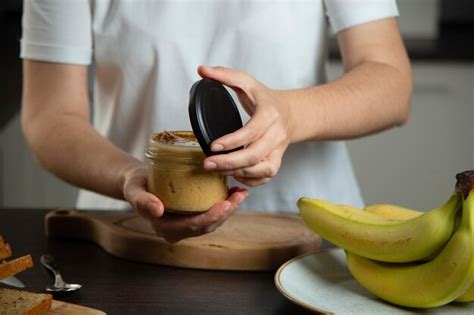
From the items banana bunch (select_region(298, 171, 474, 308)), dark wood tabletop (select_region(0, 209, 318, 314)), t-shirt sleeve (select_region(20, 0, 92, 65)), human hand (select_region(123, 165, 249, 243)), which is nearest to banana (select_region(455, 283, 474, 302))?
banana bunch (select_region(298, 171, 474, 308))

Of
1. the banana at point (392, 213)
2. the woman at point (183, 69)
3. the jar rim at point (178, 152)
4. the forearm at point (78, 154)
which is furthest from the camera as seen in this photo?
the woman at point (183, 69)

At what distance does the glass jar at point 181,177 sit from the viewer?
112 cm

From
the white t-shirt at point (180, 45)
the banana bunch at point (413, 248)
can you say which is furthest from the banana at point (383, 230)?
the white t-shirt at point (180, 45)

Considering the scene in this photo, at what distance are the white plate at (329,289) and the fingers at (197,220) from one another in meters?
0.10

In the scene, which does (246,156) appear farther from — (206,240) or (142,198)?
(206,240)

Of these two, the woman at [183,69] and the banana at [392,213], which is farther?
the woman at [183,69]

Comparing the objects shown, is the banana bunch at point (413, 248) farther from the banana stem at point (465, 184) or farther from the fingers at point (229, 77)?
the fingers at point (229, 77)

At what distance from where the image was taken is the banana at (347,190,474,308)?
39.3 inches

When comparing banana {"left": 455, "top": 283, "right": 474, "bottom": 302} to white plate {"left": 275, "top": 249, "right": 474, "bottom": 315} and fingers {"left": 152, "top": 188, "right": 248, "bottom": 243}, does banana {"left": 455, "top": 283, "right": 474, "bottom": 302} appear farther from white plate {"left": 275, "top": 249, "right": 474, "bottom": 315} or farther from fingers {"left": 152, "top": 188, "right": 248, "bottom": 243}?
fingers {"left": 152, "top": 188, "right": 248, "bottom": 243}

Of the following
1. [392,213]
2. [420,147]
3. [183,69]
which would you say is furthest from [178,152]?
[420,147]

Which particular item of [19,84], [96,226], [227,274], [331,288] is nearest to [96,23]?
[96,226]

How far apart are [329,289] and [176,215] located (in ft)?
0.68

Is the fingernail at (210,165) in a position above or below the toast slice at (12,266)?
above

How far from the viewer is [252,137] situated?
1.11m
